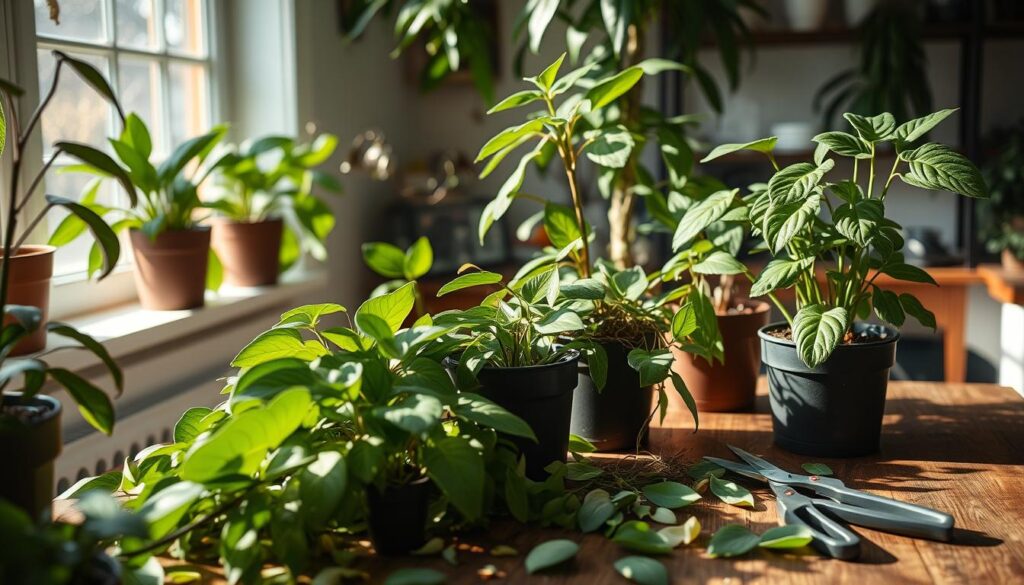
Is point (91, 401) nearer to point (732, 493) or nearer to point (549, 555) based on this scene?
point (549, 555)

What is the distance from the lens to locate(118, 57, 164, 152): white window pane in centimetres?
230

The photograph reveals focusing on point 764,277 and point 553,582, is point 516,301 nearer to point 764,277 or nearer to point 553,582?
point 764,277

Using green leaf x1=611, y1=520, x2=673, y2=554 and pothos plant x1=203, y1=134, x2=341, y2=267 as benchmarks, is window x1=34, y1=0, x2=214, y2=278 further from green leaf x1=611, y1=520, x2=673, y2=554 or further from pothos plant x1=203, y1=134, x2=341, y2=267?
green leaf x1=611, y1=520, x2=673, y2=554

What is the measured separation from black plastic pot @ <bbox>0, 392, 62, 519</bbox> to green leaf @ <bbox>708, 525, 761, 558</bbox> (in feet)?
1.92

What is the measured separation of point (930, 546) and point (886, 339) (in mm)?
342

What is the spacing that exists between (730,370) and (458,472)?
67 cm

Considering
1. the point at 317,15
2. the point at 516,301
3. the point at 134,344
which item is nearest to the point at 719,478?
the point at 516,301

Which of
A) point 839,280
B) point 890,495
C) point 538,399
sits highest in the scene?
point 839,280

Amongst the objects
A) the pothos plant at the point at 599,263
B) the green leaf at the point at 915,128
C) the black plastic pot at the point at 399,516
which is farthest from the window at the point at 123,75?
the green leaf at the point at 915,128

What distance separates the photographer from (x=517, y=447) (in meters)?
1.03

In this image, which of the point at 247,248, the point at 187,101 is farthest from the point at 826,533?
the point at 187,101

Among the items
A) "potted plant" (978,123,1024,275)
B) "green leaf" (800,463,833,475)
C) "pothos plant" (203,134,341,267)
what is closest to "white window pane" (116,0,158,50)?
"pothos plant" (203,134,341,267)

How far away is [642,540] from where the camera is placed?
3.04ft

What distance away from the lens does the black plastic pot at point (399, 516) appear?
0.90m
